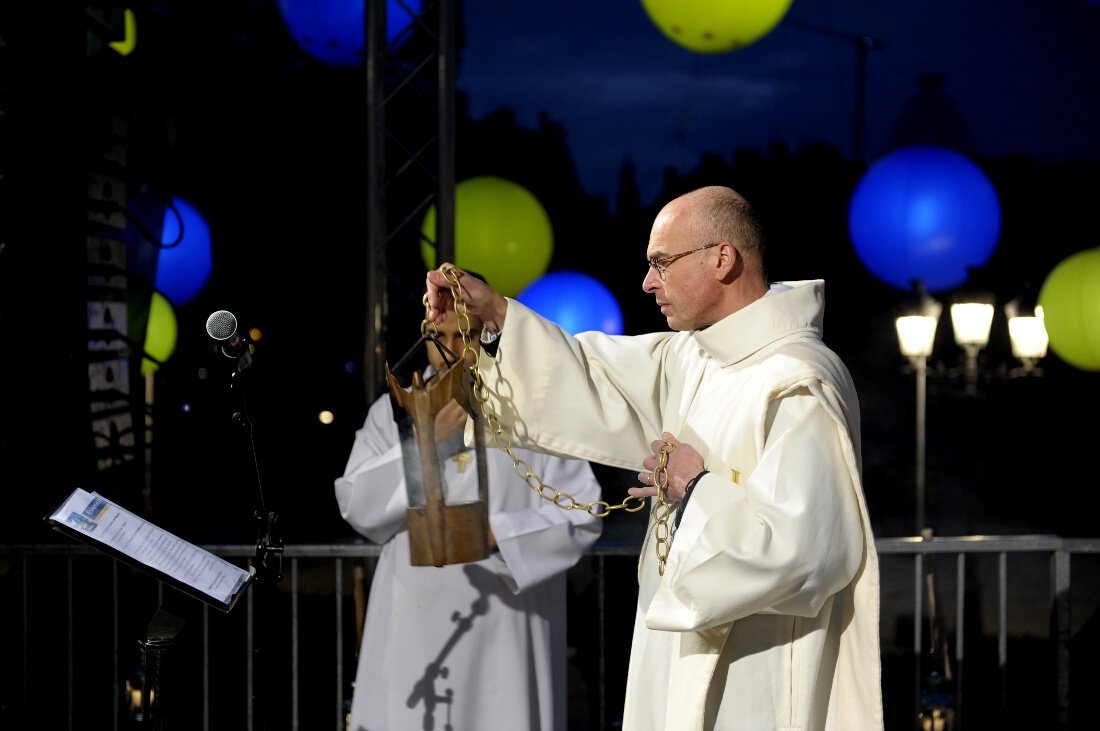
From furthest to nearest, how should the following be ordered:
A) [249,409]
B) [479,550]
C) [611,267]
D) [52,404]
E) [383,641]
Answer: [611,267] → [52,404] → [383,641] → [479,550] → [249,409]

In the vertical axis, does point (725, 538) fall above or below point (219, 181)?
below

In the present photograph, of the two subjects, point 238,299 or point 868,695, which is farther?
point 238,299

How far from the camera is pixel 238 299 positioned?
37.9 ft

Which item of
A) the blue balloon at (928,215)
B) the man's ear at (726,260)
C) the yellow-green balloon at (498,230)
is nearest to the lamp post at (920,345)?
the blue balloon at (928,215)

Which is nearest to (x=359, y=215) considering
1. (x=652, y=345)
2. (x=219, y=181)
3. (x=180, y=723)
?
(x=219, y=181)

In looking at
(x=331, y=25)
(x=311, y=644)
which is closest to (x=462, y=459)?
(x=331, y=25)

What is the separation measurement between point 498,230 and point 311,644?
347 centimetres

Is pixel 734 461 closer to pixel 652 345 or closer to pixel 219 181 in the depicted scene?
pixel 652 345

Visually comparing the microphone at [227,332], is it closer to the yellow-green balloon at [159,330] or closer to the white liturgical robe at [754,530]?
the white liturgical robe at [754,530]

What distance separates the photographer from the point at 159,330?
6750 millimetres

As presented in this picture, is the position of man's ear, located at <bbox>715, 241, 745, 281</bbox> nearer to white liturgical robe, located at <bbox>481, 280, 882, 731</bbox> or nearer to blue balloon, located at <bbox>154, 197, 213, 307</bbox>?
white liturgical robe, located at <bbox>481, 280, 882, 731</bbox>

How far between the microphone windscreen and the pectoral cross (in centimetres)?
72

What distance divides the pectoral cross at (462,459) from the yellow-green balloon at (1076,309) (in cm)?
461

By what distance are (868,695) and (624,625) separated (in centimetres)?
602
